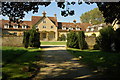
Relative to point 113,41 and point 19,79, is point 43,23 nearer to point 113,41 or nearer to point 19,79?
point 113,41

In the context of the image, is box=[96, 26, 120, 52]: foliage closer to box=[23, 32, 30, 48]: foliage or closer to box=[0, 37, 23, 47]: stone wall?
box=[23, 32, 30, 48]: foliage

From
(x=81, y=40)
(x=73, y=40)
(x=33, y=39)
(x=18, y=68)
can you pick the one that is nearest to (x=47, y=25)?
(x=33, y=39)

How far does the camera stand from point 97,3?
22.2 ft

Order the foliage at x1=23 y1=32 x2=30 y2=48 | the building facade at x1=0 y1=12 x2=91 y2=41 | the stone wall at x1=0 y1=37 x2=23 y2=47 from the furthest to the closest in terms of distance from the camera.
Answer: the building facade at x1=0 y1=12 x2=91 y2=41 < the stone wall at x1=0 y1=37 x2=23 y2=47 < the foliage at x1=23 y1=32 x2=30 y2=48

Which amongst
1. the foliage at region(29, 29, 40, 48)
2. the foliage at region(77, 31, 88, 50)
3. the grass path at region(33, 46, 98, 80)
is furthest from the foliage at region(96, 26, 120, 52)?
the foliage at region(29, 29, 40, 48)

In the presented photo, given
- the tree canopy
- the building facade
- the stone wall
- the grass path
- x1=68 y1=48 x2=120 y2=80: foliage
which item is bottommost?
the grass path

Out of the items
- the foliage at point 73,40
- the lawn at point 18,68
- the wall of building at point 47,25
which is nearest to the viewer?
the lawn at point 18,68

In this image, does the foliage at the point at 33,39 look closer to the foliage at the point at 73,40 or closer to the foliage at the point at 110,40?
the foliage at the point at 73,40

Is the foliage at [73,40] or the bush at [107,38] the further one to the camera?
the foliage at [73,40]

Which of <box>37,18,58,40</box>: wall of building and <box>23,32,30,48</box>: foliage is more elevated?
<box>37,18,58,40</box>: wall of building

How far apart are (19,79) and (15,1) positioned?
3.64 m

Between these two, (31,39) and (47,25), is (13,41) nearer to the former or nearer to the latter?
(31,39)

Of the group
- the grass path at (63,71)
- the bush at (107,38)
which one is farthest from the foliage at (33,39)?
the grass path at (63,71)

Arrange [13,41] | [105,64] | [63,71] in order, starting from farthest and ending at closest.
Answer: [13,41] → [105,64] → [63,71]
